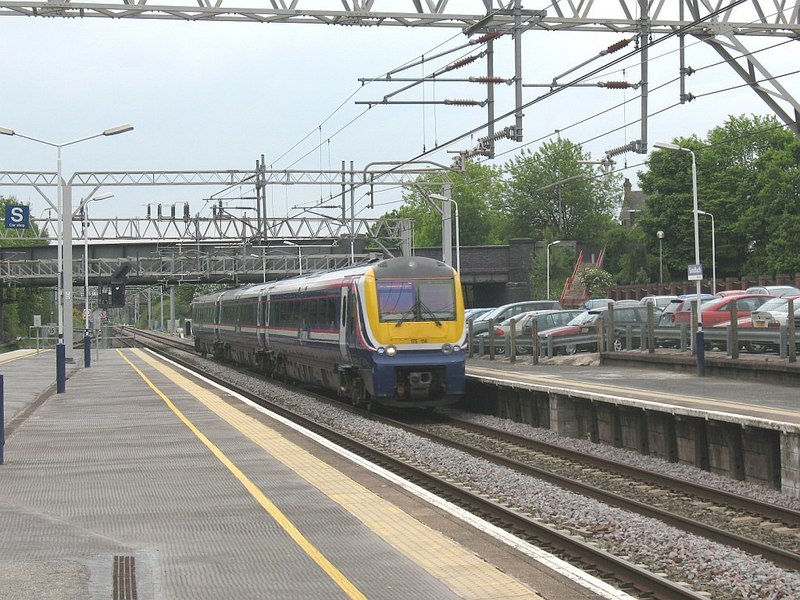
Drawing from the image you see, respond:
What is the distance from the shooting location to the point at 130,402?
25000 millimetres

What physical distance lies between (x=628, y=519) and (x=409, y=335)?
10761mm

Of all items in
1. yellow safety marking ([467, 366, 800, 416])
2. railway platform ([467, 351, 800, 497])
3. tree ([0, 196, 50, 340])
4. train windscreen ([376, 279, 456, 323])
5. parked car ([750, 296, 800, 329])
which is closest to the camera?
railway platform ([467, 351, 800, 497])

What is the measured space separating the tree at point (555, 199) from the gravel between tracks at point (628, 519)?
278 ft

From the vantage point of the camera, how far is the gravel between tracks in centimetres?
891

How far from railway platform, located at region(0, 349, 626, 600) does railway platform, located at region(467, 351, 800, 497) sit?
4.85m

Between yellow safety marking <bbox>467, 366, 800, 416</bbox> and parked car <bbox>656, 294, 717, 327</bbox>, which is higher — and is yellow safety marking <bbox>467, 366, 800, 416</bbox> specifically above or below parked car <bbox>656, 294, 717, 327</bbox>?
below

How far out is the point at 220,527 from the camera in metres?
10.2

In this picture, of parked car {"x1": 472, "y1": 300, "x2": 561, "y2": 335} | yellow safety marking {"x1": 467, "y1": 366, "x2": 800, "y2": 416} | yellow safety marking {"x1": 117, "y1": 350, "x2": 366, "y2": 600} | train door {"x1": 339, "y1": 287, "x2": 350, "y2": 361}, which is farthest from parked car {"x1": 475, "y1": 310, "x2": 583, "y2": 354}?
yellow safety marking {"x1": 117, "y1": 350, "x2": 366, "y2": 600}

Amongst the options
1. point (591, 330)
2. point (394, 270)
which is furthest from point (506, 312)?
point (394, 270)

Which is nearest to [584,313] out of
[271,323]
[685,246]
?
[271,323]

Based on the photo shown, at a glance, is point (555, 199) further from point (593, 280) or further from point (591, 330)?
point (591, 330)

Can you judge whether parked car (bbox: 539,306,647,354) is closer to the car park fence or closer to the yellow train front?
the car park fence

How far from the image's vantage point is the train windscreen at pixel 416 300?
2192 cm

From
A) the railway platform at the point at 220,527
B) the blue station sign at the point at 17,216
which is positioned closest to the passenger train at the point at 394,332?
the railway platform at the point at 220,527
